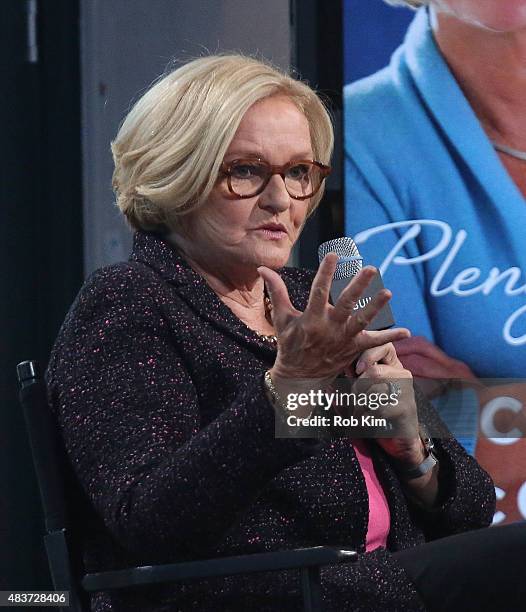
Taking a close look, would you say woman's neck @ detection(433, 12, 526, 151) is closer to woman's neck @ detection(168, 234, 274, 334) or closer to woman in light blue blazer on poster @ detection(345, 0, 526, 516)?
woman in light blue blazer on poster @ detection(345, 0, 526, 516)

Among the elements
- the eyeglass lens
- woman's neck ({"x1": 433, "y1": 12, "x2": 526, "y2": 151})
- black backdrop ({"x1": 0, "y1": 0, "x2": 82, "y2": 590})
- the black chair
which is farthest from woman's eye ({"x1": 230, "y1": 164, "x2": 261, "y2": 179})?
black backdrop ({"x1": 0, "y1": 0, "x2": 82, "y2": 590})

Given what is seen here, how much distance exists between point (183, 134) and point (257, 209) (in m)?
0.17

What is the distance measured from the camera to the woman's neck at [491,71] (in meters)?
2.98

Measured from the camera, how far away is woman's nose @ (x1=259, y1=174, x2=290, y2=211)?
1834 millimetres

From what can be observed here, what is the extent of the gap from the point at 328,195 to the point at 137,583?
1.76 metres

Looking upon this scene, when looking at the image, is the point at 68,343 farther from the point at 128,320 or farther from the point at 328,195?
the point at 328,195

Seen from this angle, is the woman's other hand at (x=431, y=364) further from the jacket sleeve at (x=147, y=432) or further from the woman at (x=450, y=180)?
the jacket sleeve at (x=147, y=432)

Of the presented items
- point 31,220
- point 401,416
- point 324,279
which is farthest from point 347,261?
point 31,220

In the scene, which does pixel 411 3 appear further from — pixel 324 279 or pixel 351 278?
pixel 324 279

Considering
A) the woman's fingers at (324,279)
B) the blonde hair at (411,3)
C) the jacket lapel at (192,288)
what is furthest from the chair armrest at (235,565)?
the blonde hair at (411,3)

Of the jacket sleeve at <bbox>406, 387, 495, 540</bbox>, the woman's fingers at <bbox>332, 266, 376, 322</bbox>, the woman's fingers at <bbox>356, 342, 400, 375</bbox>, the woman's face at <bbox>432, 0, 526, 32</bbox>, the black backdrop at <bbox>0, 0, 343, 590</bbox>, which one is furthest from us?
the black backdrop at <bbox>0, 0, 343, 590</bbox>

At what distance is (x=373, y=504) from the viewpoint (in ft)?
5.86

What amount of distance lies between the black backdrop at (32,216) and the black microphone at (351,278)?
6.41ft

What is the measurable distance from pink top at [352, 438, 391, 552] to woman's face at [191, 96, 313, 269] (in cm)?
35
